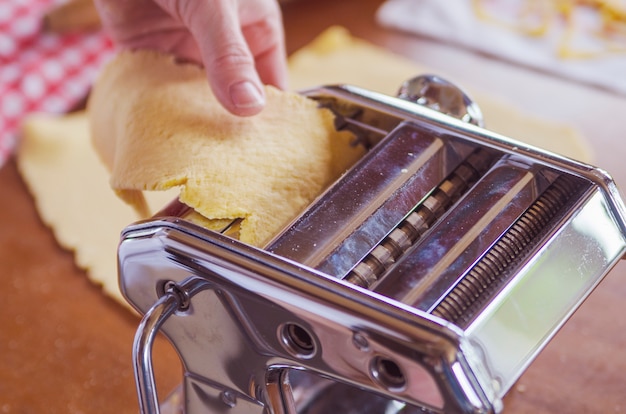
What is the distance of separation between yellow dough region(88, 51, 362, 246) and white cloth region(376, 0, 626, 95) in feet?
2.13

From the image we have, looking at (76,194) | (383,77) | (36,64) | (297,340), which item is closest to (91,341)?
(76,194)

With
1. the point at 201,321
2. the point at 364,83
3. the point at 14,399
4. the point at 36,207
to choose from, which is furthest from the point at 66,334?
the point at 364,83

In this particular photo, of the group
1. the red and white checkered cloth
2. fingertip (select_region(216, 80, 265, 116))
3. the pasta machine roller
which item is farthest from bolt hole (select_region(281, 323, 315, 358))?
the red and white checkered cloth

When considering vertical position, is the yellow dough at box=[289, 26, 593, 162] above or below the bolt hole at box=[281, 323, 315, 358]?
above

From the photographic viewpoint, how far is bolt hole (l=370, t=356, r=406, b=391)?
470 millimetres

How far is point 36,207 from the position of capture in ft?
3.29

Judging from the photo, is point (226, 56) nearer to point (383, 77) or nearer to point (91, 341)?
point (91, 341)

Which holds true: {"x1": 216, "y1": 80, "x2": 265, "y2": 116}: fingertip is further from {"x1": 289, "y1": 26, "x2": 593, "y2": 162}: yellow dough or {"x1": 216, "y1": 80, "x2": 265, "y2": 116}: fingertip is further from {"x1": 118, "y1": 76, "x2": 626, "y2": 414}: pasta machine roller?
{"x1": 289, "y1": 26, "x2": 593, "y2": 162}: yellow dough

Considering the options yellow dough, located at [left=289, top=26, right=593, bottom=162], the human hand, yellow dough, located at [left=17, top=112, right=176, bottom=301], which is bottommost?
yellow dough, located at [left=17, top=112, right=176, bottom=301]

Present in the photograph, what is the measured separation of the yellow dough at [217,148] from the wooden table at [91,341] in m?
0.19

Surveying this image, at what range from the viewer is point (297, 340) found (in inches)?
20.3

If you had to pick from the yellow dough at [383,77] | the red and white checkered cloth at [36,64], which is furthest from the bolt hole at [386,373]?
the red and white checkered cloth at [36,64]

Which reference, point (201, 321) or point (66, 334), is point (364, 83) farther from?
point (201, 321)

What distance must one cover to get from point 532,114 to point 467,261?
2.14ft
